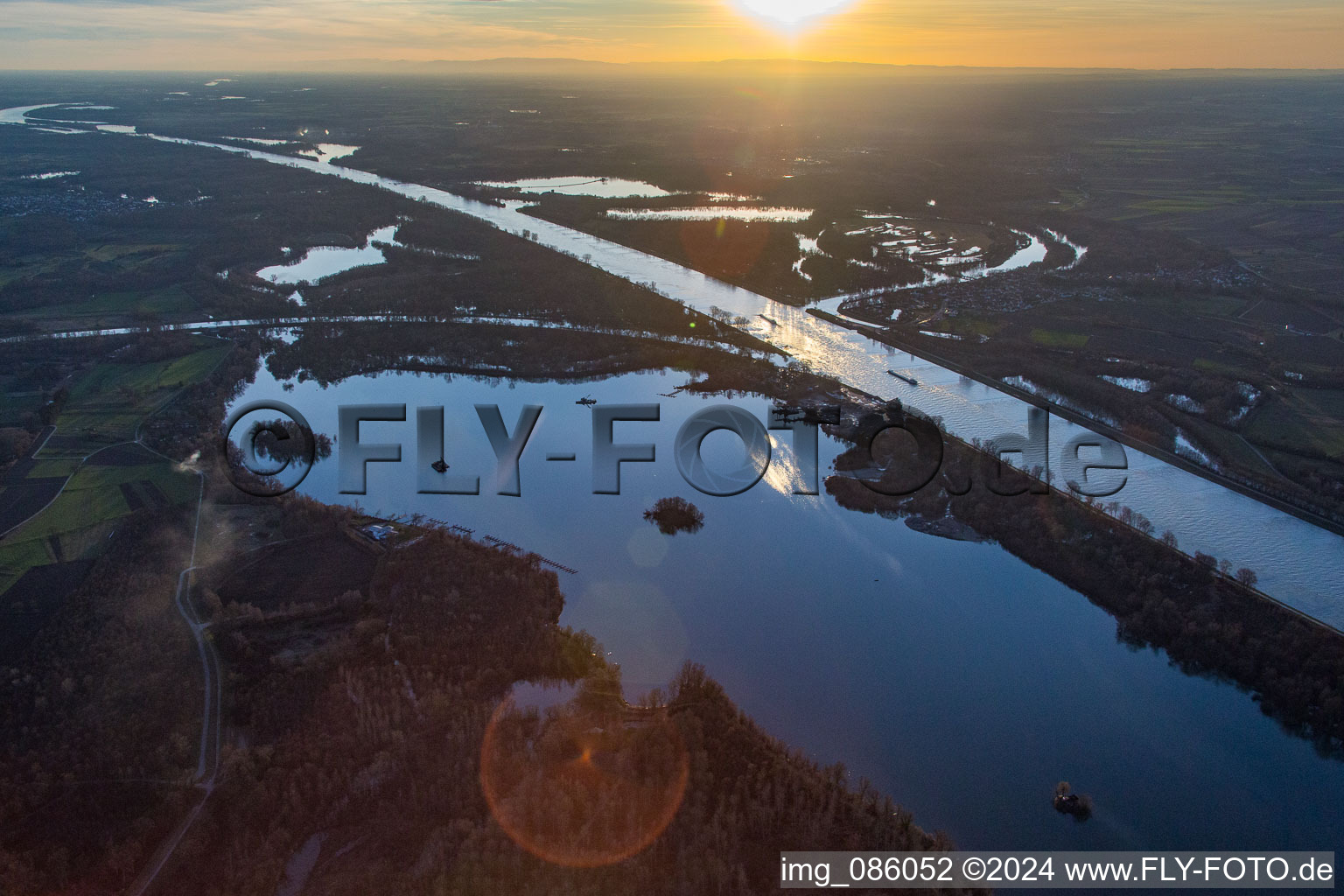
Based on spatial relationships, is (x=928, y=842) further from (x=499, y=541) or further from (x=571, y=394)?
(x=571, y=394)

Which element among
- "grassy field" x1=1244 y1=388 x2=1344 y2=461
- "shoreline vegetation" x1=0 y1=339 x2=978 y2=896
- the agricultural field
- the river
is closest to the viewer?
"shoreline vegetation" x1=0 y1=339 x2=978 y2=896

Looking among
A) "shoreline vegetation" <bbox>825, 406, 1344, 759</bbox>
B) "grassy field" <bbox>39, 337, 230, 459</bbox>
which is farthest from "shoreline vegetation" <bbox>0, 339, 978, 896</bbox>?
"grassy field" <bbox>39, 337, 230, 459</bbox>

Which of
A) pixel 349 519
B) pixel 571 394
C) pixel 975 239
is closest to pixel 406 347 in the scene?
pixel 571 394

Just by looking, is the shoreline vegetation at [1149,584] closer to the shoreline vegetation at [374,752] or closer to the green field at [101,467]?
the shoreline vegetation at [374,752]
